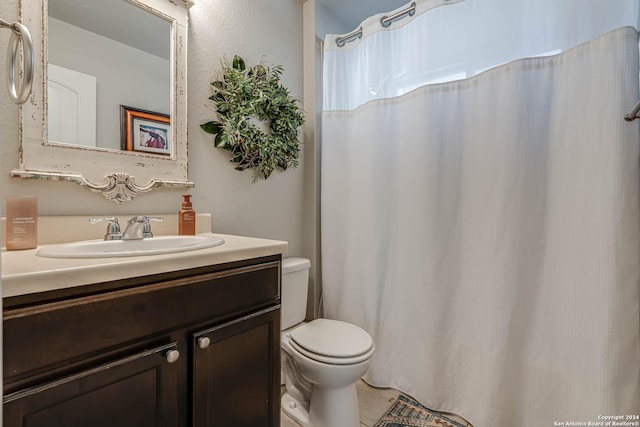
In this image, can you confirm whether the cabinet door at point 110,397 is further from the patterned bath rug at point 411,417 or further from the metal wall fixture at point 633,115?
the metal wall fixture at point 633,115

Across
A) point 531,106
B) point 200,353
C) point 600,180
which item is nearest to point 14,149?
point 200,353

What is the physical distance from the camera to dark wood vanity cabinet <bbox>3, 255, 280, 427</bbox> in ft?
2.06

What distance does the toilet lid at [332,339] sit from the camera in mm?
1314

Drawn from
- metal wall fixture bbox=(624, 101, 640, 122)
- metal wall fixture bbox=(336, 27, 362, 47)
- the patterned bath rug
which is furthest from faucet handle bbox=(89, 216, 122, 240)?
metal wall fixture bbox=(624, 101, 640, 122)

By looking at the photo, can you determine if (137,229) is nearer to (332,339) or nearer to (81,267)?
(81,267)

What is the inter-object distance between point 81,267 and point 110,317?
135mm

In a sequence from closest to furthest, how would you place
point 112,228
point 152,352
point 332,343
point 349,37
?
point 152,352 < point 112,228 < point 332,343 < point 349,37

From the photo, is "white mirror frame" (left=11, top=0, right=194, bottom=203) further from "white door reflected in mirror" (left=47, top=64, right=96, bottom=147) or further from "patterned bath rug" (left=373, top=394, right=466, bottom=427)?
"patterned bath rug" (left=373, top=394, right=466, bottom=427)

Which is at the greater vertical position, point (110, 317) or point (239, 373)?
point (110, 317)

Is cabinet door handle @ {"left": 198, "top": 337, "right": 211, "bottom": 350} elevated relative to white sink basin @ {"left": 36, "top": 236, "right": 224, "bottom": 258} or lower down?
lower down

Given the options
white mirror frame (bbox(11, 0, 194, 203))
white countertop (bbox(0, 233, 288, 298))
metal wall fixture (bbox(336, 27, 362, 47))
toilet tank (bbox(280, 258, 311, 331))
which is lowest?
toilet tank (bbox(280, 258, 311, 331))

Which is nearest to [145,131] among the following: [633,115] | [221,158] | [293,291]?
[221,158]

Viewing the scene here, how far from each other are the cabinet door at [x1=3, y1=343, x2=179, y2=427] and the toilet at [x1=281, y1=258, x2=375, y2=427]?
63 centimetres

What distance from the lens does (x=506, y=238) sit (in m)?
1.33
